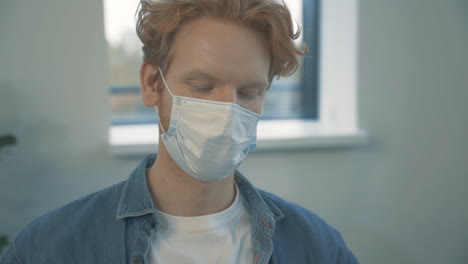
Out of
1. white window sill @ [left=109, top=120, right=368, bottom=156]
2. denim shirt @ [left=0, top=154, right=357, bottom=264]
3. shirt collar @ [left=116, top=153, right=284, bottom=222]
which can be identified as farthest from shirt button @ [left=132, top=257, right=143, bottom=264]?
white window sill @ [left=109, top=120, right=368, bottom=156]

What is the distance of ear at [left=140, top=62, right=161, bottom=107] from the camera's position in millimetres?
1124

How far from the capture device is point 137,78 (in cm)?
233

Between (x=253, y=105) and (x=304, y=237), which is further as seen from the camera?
(x=304, y=237)

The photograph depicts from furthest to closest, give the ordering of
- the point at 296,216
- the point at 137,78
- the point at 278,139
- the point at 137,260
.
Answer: the point at 137,78 < the point at 278,139 < the point at 296,216 < the point at 137,260

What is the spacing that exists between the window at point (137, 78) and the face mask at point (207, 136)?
109 centimetres

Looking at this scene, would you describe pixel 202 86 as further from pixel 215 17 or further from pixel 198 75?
pixel 215 17

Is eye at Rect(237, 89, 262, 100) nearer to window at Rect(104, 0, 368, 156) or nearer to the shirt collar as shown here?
the shirt collar

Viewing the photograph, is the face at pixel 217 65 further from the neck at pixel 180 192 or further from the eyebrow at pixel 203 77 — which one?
the neck at pixel 180 192

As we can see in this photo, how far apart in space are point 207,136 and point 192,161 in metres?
0.08

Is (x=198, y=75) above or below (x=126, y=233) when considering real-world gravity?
above

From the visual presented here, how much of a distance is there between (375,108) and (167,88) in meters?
1.30

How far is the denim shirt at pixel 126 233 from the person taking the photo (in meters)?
1.01

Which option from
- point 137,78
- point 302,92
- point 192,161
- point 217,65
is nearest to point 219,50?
point 217,65

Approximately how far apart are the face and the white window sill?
0.72m
